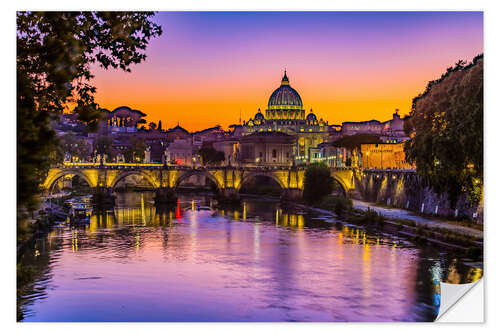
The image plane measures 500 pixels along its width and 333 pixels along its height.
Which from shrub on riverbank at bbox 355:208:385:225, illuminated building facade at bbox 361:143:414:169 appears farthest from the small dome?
shrub on riverbank at bbox 355:208:385:225

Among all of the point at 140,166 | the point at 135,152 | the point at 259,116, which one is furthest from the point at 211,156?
the point at 140,166

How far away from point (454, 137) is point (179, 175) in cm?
3851

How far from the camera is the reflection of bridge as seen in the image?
5425 cm

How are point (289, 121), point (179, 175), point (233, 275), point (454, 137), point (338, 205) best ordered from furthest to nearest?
point (289, 121) < point (179, 175) < point (338, 205) < point (454, 137) < point (233, 275)

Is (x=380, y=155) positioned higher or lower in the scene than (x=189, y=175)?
higher

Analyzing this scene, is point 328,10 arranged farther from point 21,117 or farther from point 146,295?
point 146,295

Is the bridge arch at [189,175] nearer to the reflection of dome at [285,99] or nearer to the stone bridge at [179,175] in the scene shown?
the stone bridge at [179,175]

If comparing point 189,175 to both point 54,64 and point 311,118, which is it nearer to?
point 54,64

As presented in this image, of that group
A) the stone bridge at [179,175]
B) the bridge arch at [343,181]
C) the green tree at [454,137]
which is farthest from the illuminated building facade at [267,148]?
the green tree at [454,137]

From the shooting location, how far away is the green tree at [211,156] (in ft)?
321

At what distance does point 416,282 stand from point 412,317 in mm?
3864

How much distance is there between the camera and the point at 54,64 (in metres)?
10.2

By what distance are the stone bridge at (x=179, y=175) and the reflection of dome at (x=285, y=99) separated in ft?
253

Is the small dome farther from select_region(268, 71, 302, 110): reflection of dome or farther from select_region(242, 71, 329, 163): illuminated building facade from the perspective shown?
select_region(268, 71, 302, 110): reflection of dome
